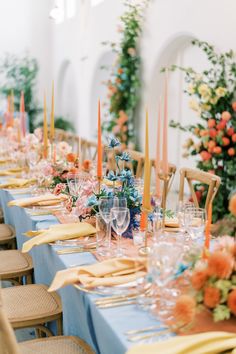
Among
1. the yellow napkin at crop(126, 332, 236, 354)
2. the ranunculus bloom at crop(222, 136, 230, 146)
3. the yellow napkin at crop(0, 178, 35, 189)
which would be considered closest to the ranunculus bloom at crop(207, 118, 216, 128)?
the ranunculus bloom at crop(222, 136, 230, 146)

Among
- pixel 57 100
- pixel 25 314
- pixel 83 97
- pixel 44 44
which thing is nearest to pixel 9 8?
pixel 44 44

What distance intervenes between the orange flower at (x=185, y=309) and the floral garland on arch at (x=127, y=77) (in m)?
5.85

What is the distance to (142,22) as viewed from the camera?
286 inches

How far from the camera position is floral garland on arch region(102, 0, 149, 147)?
7236mm

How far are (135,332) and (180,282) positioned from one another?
1.01ft

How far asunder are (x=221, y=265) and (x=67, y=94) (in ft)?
35.0

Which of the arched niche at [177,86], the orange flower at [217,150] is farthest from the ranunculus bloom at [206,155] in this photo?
the arched niche at [177,86]

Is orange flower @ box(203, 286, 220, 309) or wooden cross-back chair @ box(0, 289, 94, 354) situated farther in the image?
wooden cross-back chair @ box(0, 289, 94, 354)

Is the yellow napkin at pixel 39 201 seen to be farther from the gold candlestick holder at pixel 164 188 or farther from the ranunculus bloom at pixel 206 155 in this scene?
the ranunculus bloom at pixel 206 155

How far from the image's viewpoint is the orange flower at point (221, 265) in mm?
1570

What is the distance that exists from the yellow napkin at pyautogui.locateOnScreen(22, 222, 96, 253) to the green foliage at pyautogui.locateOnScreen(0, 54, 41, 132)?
8.61 metres

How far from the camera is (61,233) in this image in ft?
8.55

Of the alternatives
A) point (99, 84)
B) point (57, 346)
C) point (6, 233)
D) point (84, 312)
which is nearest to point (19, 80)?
point (99, 84)

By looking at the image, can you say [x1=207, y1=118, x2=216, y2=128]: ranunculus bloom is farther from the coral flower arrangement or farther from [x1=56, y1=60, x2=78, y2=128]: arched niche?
[x1=56, y1=60, x2=78, y2=128]: arched niche
